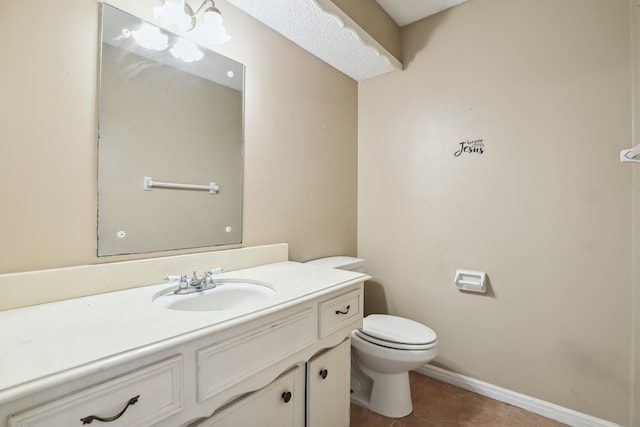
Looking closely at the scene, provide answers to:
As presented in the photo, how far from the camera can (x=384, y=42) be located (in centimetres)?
194

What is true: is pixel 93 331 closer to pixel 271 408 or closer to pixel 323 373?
pixel 271 408

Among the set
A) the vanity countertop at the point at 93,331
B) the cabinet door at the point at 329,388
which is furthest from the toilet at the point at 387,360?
the vanity countertop at the point at 93,331

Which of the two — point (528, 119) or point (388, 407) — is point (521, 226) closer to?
point (528, 119)

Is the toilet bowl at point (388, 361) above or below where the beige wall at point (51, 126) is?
below

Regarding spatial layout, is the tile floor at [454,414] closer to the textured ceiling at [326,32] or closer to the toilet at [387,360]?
the toilet at [387,360]

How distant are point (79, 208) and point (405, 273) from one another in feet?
6.17

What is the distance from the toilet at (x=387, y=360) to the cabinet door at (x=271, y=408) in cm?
55

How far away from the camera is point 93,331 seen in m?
0.72

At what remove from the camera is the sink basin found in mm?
1087

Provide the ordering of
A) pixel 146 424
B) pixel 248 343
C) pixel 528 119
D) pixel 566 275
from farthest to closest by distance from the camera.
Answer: pixel 528 119 → pixel 566 275 → pixel 248 343 → pixel 146 424

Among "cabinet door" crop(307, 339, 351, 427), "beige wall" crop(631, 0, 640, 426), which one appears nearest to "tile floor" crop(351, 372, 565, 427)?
"cabinet door" crop(307, 339, 351, 427)

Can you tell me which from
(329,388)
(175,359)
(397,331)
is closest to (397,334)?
(397,331)

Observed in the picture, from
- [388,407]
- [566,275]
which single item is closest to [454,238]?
[566,275]

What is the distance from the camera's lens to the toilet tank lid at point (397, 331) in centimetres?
152
